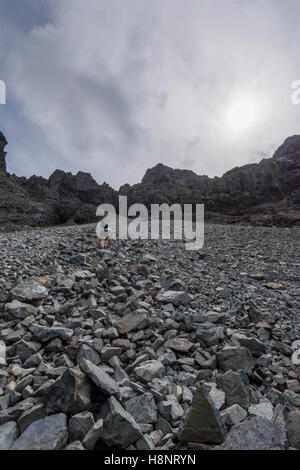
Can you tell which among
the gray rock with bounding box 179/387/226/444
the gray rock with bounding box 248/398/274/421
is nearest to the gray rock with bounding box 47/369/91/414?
the gray rock with bounding box 179/387/226/444

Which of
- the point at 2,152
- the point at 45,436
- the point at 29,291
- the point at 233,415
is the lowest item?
the point at 233,415

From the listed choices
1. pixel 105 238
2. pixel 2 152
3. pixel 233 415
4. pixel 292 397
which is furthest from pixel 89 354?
pixel 2 152

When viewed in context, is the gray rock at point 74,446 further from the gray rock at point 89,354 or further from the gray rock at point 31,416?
the gray rock at point 89,354

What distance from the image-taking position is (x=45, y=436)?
8.48 ft

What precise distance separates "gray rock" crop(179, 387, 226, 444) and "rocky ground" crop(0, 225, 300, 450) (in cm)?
1

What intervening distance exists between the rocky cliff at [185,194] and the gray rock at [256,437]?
39.2 meters

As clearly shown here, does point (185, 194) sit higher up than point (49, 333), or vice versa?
point (185, 194)

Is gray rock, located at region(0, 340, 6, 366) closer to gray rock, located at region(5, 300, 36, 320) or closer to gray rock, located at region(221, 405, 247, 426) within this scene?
gray rock, located at region(5, 300, 36, 320)

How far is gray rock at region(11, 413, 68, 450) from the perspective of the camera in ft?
8.34

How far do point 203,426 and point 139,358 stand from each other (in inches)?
60.2

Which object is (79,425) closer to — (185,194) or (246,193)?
(246,193)

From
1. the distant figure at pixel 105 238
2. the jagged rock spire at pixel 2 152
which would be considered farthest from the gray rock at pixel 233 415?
the jagged rock spire at pixel 2 152

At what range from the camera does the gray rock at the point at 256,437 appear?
2.68 metres
